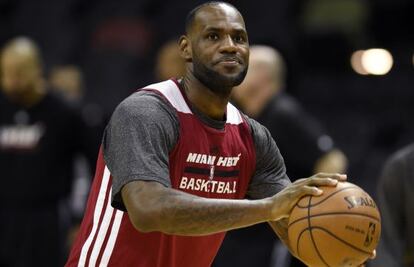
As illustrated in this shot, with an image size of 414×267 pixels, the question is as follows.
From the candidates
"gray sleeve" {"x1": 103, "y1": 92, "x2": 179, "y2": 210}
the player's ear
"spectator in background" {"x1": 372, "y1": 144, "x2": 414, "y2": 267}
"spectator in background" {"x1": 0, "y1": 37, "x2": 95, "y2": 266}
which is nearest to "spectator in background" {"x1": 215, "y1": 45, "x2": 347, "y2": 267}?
"spectator in background" {"x1": 0, "y1": 37, "x2": 95, "y2": 266}

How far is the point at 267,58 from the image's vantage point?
25.7ft

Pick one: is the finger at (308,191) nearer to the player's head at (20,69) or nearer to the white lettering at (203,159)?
the white lettering at (203,159)

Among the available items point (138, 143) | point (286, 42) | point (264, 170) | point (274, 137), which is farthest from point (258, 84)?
point (286, 42)

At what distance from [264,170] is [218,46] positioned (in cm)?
76

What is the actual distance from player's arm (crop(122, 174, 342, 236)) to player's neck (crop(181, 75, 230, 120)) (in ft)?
2.14

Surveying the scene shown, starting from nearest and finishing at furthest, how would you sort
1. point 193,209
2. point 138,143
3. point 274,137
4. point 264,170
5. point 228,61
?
point 193,209
point 138,143
point 228,61
point 264,170
point 274,137

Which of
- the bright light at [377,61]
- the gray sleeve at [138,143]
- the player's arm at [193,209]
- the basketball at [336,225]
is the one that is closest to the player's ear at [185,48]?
the gray sleeve at [138,143]

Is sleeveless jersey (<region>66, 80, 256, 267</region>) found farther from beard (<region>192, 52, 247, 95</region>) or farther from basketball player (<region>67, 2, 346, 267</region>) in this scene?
beard (<region>192, 52, 247, 95</region>)

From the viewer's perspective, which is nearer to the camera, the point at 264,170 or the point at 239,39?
the point at 239,39

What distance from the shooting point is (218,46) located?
4.36 meters

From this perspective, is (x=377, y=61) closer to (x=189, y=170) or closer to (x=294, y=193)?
(x=189, y=170)

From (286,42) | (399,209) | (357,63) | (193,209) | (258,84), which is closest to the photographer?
(193,209)

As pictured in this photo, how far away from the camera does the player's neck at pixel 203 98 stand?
14.8 feet

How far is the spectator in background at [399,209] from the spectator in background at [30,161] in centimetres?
366
